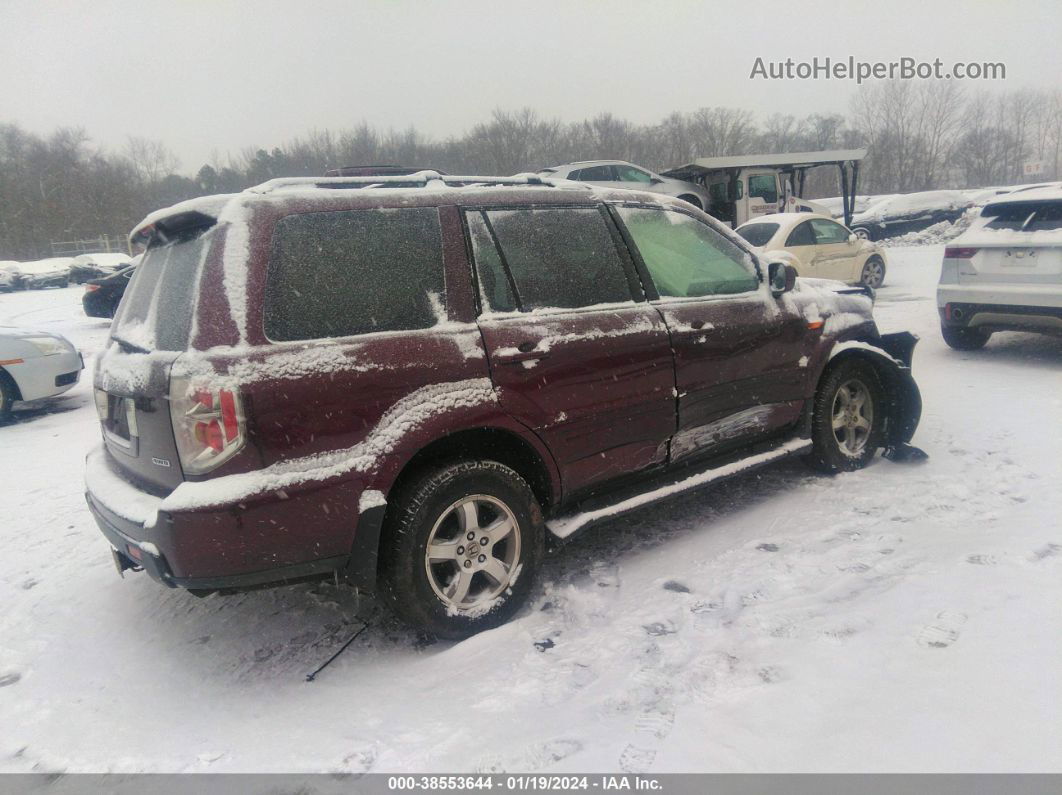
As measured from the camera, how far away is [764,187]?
1664cm

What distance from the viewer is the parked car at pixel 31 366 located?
7.09m

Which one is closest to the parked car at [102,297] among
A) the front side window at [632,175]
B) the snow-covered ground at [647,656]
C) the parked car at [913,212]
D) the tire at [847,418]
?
the snow-covered ground at [647,656]

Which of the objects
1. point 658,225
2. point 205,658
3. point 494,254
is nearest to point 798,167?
point 658,225

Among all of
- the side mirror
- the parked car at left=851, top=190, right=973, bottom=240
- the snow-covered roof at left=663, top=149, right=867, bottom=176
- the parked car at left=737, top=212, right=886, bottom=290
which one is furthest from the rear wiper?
the parked car at left=851, top=190, right=973, bottom=240

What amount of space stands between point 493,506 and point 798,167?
17406mm

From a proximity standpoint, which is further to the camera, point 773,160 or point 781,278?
point 773,160

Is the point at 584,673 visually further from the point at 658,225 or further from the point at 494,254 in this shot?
the point at 658,225

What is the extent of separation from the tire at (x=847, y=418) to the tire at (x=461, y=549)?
212cm

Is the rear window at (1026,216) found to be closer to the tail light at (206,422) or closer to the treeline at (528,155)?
the tail light at (206,422)

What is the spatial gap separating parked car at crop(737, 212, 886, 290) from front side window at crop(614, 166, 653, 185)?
5037mm

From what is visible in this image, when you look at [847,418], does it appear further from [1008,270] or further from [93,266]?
[93,266]

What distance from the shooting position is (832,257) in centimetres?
1105

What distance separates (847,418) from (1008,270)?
3.60m

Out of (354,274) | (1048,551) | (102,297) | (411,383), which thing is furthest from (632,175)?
(411,383)
